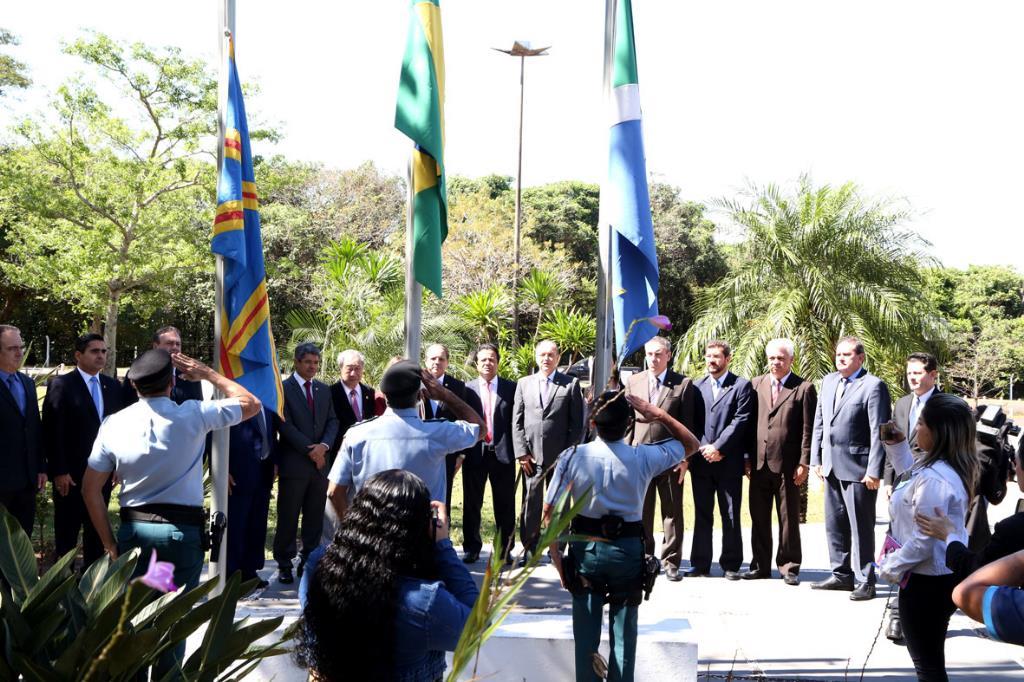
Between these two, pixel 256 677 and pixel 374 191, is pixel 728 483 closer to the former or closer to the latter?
pixel 256 677

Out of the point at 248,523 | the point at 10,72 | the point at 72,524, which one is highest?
the point at 10,72

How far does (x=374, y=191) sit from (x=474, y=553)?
119 ft

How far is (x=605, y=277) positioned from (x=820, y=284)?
44.1 feet

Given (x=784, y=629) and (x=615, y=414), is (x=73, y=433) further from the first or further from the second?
(x=784, y=629)

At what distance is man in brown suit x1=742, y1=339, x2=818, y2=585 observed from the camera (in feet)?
26.5

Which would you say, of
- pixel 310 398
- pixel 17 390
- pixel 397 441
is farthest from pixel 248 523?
pixel 397 441

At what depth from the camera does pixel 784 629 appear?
22.1 feet

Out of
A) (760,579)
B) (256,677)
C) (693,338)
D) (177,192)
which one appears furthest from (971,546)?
(177,192)

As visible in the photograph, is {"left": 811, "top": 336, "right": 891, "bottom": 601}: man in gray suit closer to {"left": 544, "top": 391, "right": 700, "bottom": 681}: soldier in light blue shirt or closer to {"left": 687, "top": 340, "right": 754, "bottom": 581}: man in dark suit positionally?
{"left": 687, "top": 340, "right": 754, "bottom": 581}: man in dark suit

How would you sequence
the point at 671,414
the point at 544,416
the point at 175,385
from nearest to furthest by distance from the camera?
the point at 175,385 → the point at 671,414 → the point at 544,416

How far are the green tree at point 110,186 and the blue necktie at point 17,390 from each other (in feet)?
64.9

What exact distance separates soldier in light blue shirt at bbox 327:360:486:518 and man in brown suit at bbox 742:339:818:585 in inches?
164

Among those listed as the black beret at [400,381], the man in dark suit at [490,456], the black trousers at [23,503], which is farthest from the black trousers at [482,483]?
the black beret at [400,381]

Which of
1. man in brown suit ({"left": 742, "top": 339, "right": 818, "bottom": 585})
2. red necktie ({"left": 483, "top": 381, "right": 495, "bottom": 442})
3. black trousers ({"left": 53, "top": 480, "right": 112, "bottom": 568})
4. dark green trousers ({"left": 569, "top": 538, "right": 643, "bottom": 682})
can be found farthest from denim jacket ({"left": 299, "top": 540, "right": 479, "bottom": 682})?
red necktie ({"left": 483, "top": 381, "right": 495, "bottom": 442})
